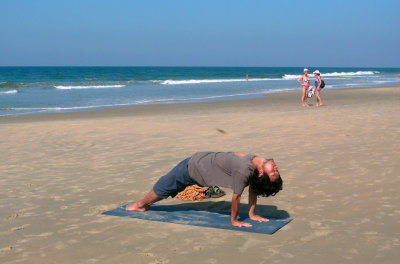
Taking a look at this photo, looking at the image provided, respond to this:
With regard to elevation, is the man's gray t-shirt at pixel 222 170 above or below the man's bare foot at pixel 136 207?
above

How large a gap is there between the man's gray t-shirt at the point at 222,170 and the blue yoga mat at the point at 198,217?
0.39 metres

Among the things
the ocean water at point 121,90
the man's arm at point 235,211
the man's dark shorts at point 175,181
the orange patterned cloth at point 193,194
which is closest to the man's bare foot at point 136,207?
the man's dark shorts at point 175,181

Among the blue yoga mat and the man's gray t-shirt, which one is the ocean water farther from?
the man's gray t-shirt

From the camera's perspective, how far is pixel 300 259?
4.04 m

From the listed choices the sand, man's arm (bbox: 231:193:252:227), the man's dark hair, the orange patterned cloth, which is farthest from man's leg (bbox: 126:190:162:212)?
the man's dark hair

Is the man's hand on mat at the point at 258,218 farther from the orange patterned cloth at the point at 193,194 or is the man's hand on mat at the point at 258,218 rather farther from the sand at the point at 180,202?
the orange patterned cloth at the point at 193,194

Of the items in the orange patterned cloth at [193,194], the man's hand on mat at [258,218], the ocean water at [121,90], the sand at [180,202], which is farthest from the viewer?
the ocean water at [121,90]

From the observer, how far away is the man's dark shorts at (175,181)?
5.13 metres

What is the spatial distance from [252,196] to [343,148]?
4.22 m

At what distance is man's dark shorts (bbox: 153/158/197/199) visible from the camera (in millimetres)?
5133

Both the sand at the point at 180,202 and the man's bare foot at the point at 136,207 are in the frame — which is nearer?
the sand at the point at 180,202

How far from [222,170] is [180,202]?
4.22ft

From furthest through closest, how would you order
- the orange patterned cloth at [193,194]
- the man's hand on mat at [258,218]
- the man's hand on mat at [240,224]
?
1. the orange patterned cloth at [193,194]
2. the man's hand on mat at [258,218]
3. the man's hand on mat at [240,224]

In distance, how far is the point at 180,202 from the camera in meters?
5.97
